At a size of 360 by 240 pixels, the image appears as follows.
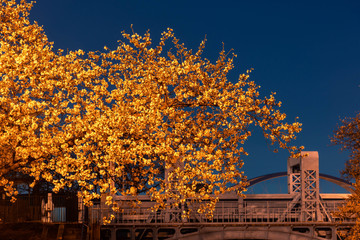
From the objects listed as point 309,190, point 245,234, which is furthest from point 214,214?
point 309,190

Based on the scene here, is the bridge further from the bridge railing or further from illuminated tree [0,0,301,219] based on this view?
illuminated tree [0,0,301,219]

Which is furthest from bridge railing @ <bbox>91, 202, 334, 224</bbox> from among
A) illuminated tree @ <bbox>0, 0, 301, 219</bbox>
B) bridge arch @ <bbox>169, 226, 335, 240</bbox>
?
illuminated tree @ <bbox>0, 0, 301, 219</bbox>

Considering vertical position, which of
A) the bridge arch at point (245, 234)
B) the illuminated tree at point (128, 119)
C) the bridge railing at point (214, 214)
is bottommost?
the bridge arch at point (245, 234)

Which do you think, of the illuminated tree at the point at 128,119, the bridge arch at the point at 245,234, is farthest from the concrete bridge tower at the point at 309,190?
the illuminated tree at the point at 128,119

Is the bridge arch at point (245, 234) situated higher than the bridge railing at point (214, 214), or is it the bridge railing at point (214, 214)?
the bridge railing at point (214, 214)

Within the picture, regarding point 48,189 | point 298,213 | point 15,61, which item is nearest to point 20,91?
point 15,61

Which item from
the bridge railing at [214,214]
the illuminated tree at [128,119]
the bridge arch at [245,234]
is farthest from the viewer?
the bridge railing at [214,214]

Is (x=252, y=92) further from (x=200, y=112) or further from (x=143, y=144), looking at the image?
(x=143, y=144)

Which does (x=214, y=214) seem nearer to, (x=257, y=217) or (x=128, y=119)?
(x=257, y=217)

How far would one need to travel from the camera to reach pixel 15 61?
772 inches

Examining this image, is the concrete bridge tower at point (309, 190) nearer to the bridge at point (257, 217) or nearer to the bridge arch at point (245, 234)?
the bridge at point (257, 217)

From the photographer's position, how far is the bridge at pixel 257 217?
35.2 metres

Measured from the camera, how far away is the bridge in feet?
115

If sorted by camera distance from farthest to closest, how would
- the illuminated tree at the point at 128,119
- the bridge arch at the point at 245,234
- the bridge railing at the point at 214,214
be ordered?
the bridge railing at the point at 214,214 < the bridge arch at the point at 245,234 < the illuminated tree at the point at 128,119
